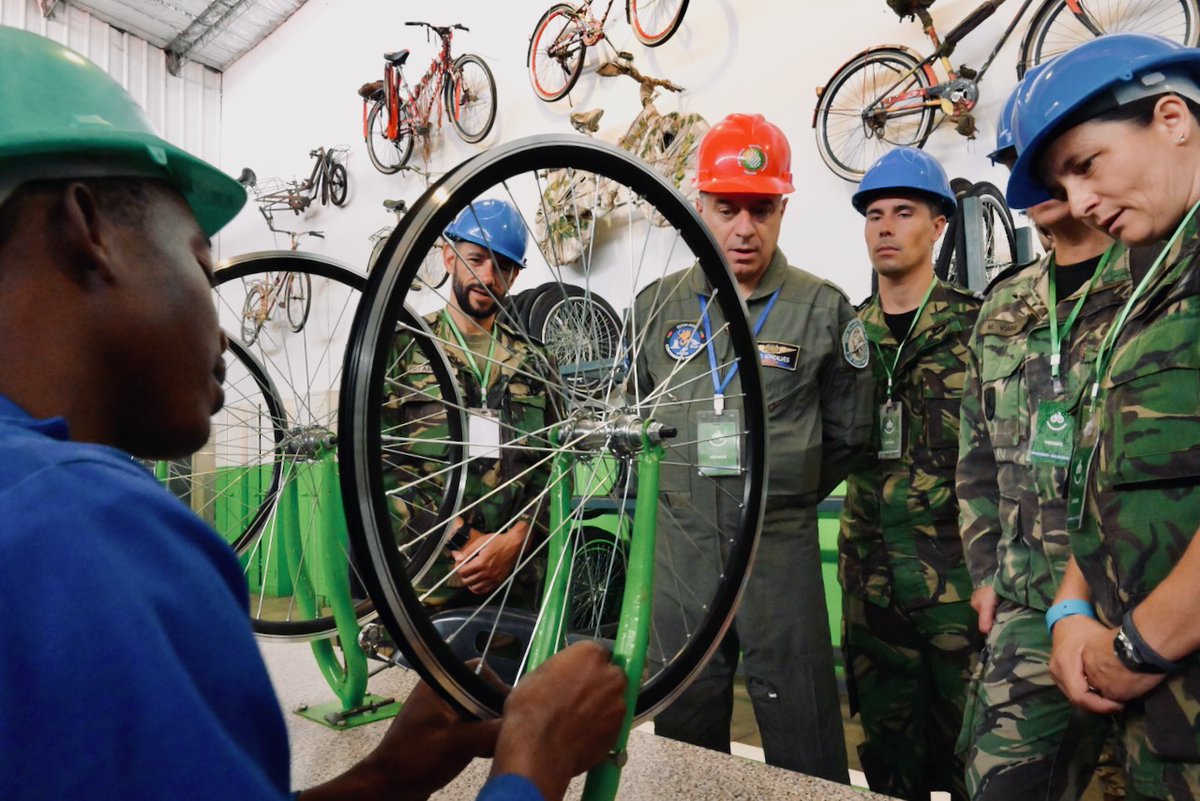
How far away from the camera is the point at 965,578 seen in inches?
79.7

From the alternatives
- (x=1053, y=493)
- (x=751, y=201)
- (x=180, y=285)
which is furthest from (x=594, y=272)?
(x=180, y=285)

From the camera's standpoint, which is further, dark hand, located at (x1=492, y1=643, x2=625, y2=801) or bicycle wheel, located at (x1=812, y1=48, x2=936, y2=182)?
bicycle wheel, located at (x1=812, y1=48, x2=936, y2=182)

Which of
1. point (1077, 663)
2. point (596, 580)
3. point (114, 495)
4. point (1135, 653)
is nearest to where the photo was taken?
point (114, 495)

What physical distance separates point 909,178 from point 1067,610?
1433 millimetres

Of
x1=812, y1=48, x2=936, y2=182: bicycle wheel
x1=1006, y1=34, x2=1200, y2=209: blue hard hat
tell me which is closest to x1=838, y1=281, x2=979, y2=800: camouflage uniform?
x1=1006, y1=34, x2=1200, y2=209: blue hard hat

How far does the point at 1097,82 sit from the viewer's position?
1129mm

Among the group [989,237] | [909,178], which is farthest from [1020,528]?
[989,237]

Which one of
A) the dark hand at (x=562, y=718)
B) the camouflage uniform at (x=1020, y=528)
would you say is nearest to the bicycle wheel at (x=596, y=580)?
the camouflage uniform at (x=1020, y=528)

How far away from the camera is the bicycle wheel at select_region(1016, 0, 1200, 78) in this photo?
2883 mm

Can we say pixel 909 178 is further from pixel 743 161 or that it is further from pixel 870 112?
pixel 870 112

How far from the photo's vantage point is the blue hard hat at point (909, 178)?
7.55 ft

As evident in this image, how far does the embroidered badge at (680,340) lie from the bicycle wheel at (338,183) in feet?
18.3

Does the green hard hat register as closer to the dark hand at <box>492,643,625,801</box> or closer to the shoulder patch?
the dark hand at <box>492,643,625,801</box>

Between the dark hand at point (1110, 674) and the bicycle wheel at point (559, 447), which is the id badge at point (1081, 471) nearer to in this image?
the dark hand at point (1110, 674)
